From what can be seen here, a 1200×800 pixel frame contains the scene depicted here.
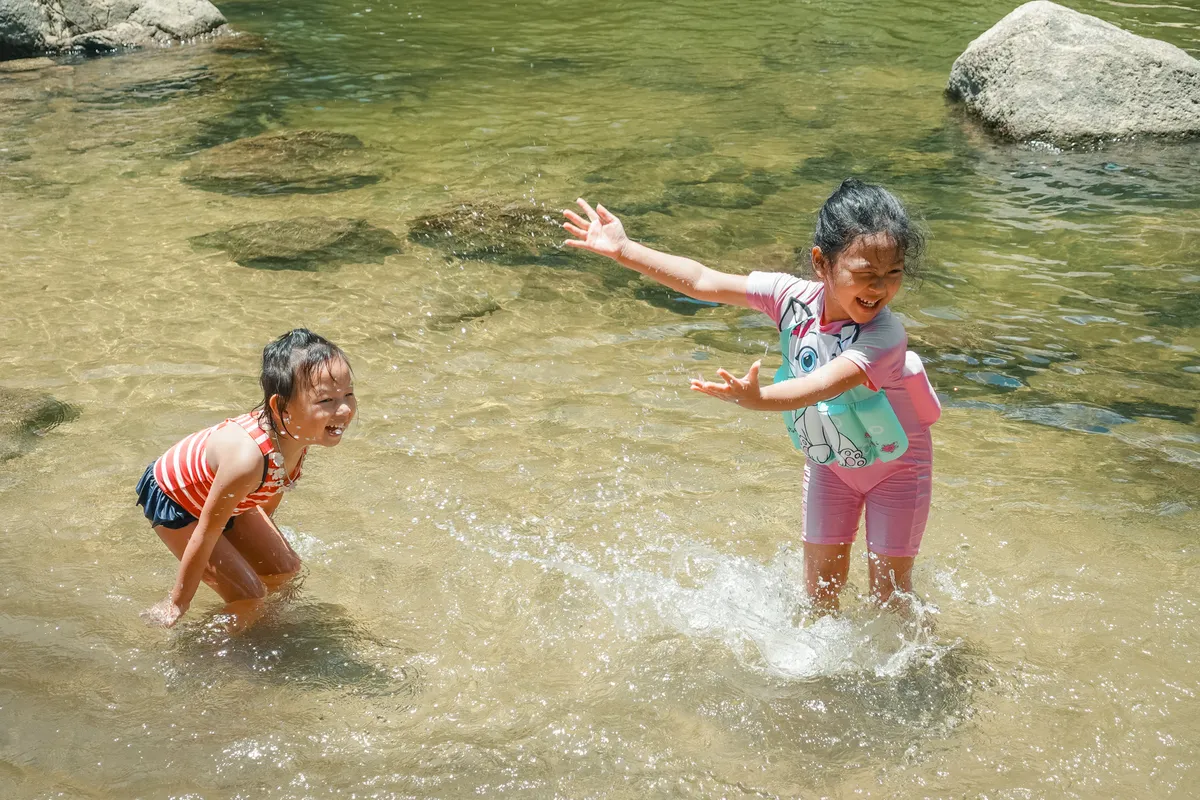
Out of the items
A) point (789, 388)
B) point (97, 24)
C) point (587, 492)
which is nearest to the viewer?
point (789, 388)

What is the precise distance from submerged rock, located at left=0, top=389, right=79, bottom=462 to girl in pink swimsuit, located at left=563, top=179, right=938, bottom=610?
105 inches

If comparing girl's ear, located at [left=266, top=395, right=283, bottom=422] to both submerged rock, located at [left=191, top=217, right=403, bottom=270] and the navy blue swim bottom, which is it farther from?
submerged rock, located at [left=191, top=217, right=403, bottom=270]

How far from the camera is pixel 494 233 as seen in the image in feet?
24.0

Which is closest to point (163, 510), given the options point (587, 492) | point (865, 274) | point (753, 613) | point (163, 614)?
point (163, 614)

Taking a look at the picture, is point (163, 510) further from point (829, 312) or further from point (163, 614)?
point (829, 312)

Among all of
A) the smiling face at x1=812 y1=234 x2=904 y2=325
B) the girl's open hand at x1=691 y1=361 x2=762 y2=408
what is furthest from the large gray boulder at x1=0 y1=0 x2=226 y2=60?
the girl's open hand at x1=691 y1=361 x2=762 y2=408

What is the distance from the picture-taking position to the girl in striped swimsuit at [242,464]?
3.33 m

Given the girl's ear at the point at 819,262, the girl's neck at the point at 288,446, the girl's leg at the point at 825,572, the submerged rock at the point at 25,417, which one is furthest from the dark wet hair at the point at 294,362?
the submerged rock at the point at 25,417

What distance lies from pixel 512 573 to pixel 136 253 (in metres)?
4.13

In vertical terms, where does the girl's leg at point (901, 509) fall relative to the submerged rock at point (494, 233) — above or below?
above

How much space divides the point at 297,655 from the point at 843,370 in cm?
188

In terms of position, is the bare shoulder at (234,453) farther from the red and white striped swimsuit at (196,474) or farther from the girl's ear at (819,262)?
the girl's ear at (819,262)

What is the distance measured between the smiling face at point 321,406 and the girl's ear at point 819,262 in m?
1.39

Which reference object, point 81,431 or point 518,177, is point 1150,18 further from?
point 81,431
